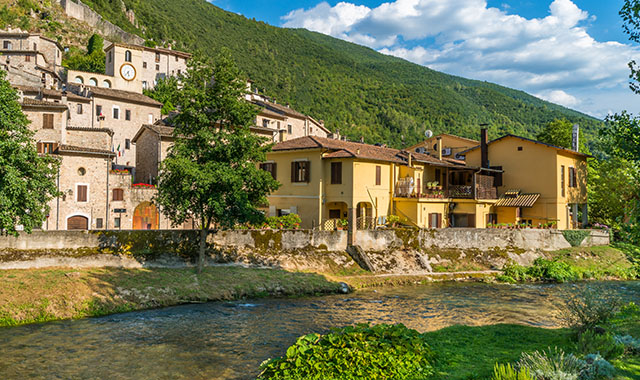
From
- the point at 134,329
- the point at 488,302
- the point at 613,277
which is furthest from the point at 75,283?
the point at 613,277

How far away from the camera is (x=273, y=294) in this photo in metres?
22.7

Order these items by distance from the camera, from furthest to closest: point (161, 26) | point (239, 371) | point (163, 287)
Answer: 1. point (161, 26)
2. point (163, 287)
3. point (239, 371)

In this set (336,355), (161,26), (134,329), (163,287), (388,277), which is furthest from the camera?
(161,26)

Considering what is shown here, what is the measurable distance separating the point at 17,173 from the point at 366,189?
22.1 metres

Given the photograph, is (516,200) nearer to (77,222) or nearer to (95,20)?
(77,222)

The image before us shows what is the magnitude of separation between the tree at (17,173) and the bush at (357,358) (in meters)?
15.0

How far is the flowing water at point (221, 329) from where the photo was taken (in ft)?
40.2

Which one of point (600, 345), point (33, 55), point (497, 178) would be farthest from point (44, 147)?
point (33, 55)

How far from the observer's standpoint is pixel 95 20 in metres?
110

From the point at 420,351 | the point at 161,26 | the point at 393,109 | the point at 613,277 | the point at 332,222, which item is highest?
the point at 161,26

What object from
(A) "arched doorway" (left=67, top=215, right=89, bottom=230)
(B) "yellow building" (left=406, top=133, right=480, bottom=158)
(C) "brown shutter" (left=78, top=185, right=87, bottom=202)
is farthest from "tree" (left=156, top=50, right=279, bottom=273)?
(B) "yellow building" (left=406, top=133, right=480, bottom=158)

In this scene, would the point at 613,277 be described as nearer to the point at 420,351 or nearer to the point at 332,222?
the point at 332,222

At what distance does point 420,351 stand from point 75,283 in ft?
55.0

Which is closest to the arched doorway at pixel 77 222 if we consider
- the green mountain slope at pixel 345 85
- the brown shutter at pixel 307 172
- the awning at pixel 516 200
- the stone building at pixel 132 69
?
the brown shutter at pixel 307 172
